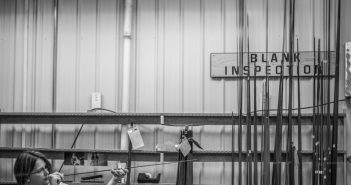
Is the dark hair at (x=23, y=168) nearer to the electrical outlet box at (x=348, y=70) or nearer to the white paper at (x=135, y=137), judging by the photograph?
the white paper at (x=135, y=137)

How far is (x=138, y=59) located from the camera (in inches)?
160

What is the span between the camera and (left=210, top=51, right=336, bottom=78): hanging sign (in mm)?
3855

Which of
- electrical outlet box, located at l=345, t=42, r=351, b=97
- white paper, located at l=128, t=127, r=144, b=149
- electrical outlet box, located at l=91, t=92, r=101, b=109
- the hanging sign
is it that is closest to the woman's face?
white paper, located at l=128, t=127, r=144, b=149

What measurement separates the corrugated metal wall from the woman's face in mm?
1775

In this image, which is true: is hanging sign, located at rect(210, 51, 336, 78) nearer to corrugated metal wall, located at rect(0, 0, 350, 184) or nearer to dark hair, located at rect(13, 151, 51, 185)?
corrugated metal wall, located at rect(0, 0, 350, 184)

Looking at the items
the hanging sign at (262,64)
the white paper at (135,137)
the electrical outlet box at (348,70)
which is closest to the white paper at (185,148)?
the white paper at (135,137)

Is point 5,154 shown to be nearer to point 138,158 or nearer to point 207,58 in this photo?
point 138,158

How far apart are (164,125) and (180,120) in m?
0.25

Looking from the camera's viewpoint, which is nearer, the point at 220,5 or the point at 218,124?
the point at 218,124

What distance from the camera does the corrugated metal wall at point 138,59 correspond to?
3.94m

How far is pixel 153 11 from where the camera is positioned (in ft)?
13.3

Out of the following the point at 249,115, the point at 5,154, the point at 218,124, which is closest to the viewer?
the point at 249,115

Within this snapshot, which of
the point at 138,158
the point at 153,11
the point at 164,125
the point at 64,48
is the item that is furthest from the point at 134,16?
the point at 138,158

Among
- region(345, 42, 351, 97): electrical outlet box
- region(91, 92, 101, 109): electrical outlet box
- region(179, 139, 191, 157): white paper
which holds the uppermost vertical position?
region(345, 42, 351, 97): electrical outlet box
